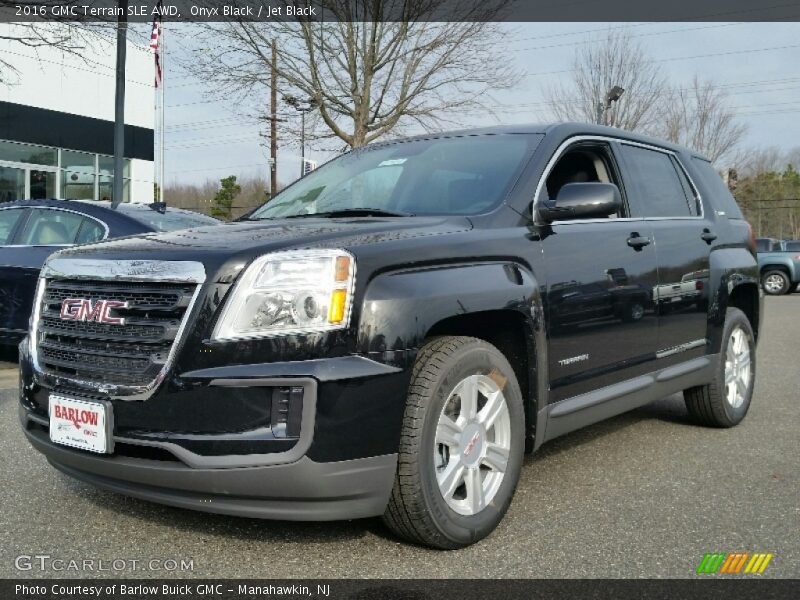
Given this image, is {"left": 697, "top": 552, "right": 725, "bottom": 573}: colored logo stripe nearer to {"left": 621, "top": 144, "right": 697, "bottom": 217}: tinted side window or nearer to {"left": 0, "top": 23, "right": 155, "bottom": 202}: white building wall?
{"left": 621, "top": 144, "right": 697, "bottom": 217}: tinted side window

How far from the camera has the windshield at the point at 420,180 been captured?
146 inches

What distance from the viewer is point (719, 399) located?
5105 millimetres

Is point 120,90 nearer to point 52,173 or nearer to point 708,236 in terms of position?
point 708,236

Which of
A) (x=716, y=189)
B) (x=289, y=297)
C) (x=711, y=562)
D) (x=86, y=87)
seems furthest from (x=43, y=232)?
(x=86, y=87)

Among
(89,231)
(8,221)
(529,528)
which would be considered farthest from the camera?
(8,221)

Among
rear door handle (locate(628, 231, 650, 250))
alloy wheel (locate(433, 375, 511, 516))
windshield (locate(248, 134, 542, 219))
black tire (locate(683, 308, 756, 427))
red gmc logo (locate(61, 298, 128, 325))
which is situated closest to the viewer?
red gmc logo (locate(61, 298, 128, 325))

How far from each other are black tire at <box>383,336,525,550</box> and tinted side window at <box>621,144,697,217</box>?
6.02 ft

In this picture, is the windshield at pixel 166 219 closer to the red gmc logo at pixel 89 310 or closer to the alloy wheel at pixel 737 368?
the red gmc logo at pixel 89 310

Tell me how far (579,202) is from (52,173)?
78.7ft

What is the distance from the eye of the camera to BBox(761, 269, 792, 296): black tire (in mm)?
25047

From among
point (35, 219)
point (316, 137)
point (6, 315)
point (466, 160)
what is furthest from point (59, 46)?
point (466, 160)

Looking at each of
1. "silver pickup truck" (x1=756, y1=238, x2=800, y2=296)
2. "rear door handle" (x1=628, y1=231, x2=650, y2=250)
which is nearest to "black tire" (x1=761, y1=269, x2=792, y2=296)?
"silver pickup truck" (x1=756, y1=238, x2=800, y2=296)

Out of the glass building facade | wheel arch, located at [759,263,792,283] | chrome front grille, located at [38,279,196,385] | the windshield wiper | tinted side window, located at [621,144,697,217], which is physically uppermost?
the glass building facade

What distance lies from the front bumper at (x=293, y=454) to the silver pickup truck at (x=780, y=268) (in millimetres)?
24450
